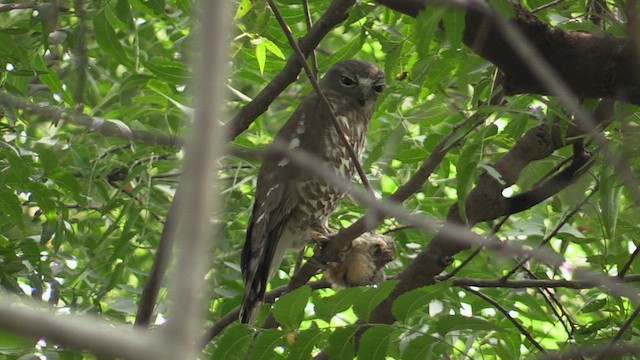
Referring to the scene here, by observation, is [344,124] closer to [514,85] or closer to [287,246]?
[287,246]

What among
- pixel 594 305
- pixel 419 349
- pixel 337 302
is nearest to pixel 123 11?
pixel 337 302

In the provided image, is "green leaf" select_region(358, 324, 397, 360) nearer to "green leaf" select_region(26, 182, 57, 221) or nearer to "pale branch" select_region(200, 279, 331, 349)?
"pale branch" select_region(200, 279, 331, 349)

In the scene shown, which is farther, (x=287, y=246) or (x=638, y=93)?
(x=287, y=246)

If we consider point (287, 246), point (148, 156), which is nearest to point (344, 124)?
point (287, 246)

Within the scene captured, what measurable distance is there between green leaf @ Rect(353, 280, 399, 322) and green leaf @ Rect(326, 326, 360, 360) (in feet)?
0.20

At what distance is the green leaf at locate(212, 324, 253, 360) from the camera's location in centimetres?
265

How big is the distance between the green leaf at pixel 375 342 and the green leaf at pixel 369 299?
0.05m

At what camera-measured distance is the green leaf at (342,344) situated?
8.48 ft

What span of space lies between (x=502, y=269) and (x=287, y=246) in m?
1.13

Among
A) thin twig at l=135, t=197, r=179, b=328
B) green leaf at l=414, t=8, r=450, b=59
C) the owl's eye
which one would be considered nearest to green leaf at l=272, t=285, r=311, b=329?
thin twig at l=135, t=197, r=179, b=328

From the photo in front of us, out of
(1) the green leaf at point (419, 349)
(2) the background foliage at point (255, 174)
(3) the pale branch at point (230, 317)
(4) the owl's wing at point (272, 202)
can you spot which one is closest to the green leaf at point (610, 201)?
(2) the background foliage at point (255, 174)

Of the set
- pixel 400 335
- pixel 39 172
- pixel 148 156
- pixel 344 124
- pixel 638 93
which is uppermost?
pixel 344 124

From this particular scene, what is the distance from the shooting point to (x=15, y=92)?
3.17m

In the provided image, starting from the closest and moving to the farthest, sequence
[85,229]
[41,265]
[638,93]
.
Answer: [638,93]
[41,265]
[85,229]
